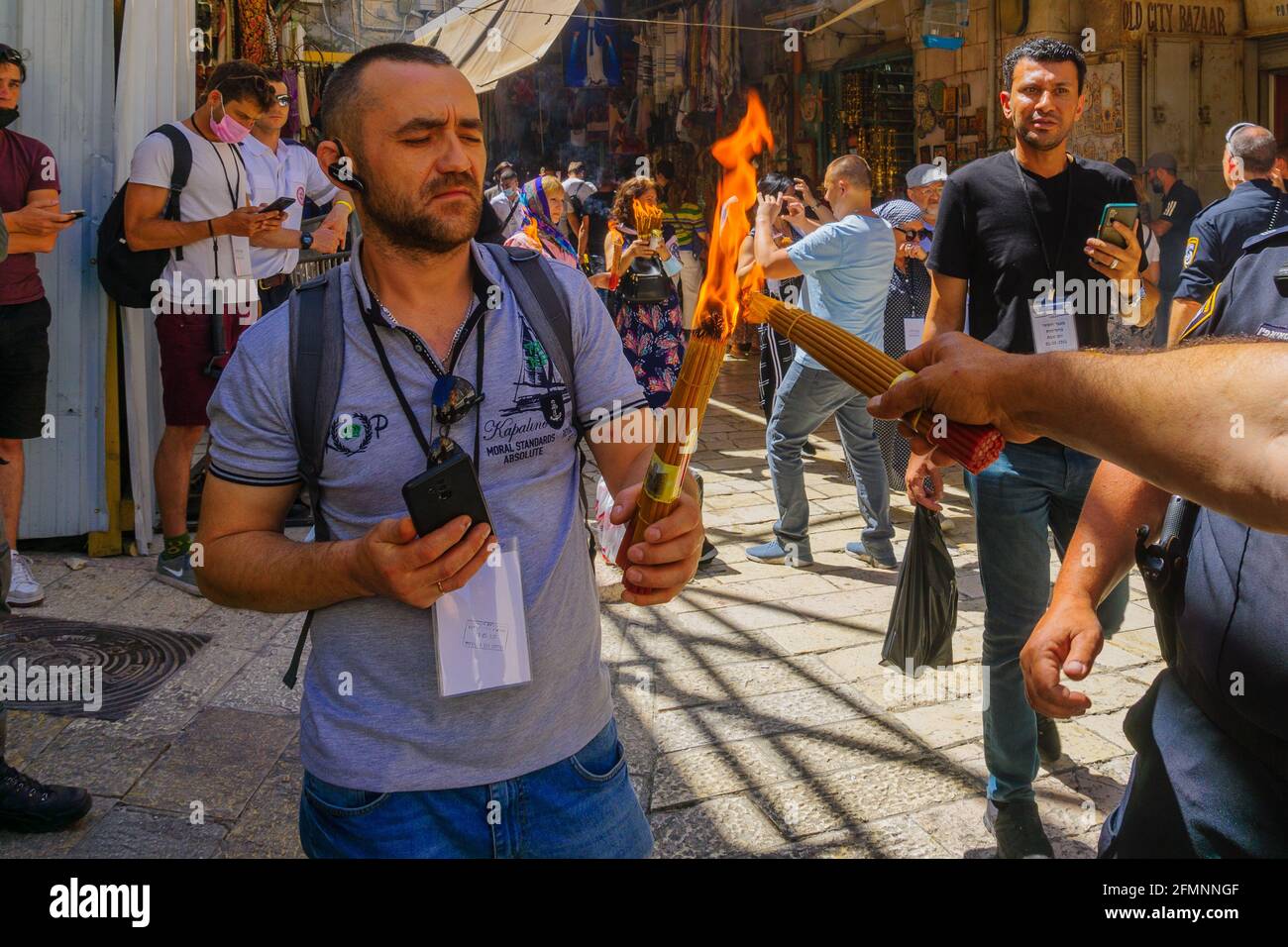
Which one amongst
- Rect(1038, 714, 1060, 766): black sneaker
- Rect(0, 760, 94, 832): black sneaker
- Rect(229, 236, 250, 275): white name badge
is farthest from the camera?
Rect(229, 236, 250, 275): white name badge

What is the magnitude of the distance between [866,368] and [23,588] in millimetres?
4839

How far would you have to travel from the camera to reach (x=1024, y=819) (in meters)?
3.58

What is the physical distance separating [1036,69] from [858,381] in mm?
2470

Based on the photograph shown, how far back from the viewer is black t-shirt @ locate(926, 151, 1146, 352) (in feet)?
12.9

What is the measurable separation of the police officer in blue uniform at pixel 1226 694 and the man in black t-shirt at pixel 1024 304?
1.43 m

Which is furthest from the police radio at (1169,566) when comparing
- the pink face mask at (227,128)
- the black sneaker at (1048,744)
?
the pink face mask at (227,128)

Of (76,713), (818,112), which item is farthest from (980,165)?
(818,112)

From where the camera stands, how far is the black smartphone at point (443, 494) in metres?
1.83

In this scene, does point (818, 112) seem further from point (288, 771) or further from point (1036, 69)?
point (288, 771)

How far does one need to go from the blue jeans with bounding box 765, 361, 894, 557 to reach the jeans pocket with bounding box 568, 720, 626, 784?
4.54 meters

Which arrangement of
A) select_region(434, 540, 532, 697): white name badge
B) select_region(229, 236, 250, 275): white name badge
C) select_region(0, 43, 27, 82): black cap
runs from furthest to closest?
1. select_region(229, 236, 250, 275): white name badge
2. select_region(0, 43, 27, 82): black cap
3. select_region(434, 540, 532, 697): white name badge

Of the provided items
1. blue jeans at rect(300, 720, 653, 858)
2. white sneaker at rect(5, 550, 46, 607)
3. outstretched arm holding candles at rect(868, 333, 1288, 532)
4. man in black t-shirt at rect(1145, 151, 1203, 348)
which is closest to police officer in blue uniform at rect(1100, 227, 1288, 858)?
outstretched arm holding candles at rect(868, 333, 1288, 532)

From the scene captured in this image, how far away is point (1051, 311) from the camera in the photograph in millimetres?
3887

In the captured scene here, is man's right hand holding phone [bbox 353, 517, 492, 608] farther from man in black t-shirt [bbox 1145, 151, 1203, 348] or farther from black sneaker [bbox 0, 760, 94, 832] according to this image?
man in black t-shirt [bbox 1145, 151, 1203, 348]
